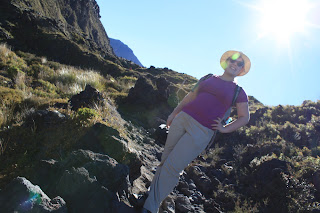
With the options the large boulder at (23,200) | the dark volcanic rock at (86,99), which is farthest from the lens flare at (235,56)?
the dark volcanic rock at (86,99)

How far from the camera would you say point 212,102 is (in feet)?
9.86

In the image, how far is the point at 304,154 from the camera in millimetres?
8625

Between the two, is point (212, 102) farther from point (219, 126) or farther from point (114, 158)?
point (114, 158)

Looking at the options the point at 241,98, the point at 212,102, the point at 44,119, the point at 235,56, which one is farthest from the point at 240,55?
the point at 44,119

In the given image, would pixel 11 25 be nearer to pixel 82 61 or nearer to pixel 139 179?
pixel 82 61

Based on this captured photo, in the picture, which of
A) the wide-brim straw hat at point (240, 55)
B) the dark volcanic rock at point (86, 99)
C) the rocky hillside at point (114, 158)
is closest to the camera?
the rocky hillside at point (114, 158)

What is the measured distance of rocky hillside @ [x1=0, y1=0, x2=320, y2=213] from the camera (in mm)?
2576

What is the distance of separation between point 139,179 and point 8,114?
2.96 metres

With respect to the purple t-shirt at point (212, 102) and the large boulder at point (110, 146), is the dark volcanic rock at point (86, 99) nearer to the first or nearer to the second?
the large boulder at point (110, 146)

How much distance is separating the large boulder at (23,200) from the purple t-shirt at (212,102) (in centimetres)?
193

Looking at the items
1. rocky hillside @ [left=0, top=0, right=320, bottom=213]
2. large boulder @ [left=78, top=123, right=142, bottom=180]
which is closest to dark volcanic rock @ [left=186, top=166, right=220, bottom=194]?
rocky hillside @ [left=0, top=0, right=320, bottom=213]

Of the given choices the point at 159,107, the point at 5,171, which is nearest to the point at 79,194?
the point at 5,171

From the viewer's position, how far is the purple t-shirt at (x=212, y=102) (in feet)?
9.65

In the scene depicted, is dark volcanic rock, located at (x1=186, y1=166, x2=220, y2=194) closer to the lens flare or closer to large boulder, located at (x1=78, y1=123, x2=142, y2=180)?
large boulder, located at (x1=78, y1=123, x2=142, y2=180)
